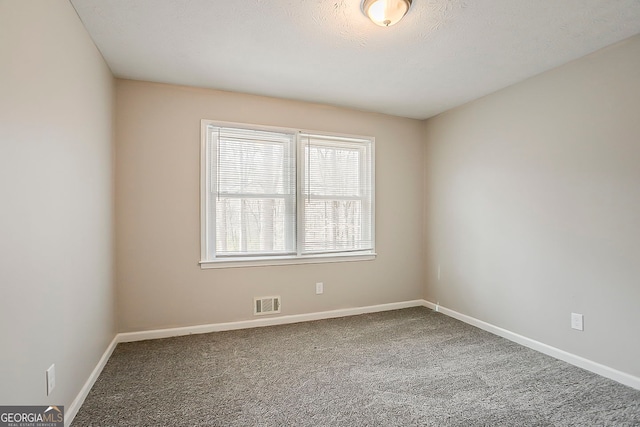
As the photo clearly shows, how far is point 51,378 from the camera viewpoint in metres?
1.61

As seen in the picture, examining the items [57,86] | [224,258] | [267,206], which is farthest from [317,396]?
[57,86]

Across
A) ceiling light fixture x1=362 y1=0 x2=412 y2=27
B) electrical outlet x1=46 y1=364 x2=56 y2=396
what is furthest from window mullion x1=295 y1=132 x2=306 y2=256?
electrical outlet x1=46 y1=364 x2=56 y2=396

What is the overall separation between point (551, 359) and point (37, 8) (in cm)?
408

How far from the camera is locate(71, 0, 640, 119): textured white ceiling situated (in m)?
1.94

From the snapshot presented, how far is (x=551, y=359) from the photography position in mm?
2627

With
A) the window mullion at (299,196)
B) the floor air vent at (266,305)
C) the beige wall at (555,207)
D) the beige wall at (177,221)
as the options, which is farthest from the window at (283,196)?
the beige wall at (555,207)

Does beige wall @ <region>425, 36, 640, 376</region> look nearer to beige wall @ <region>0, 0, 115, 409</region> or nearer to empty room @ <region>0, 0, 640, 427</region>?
empty room @ <region>0, 0, 640, 427</region>

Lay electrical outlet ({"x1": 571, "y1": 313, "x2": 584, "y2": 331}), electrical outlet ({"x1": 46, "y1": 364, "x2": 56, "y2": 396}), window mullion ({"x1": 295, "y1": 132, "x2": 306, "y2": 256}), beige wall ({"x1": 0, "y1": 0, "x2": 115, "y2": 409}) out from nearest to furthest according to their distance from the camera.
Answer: beige wall ({"x1": 0, "y1": 0, "x2": 115, "y2": 409}) → electrical outlet ({"x1": 46, "y1": 364, "x2": 56, "y2": 396}) → electrical outlet ({"x1": 571, "y1": 313, "x2": 584, "y2": 331}) → window mullion ({"x1": 295, "y1": 132, "x2": 306, "y2": 256})

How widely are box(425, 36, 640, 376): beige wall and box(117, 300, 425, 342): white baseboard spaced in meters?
0.80

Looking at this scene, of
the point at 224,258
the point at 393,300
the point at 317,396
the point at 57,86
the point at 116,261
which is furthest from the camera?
the point at 393,300

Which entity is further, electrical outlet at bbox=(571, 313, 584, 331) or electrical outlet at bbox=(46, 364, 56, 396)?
electrical outlet at bbox=(571, 313, 584, 331)

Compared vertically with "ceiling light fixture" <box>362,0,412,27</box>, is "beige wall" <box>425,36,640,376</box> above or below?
below

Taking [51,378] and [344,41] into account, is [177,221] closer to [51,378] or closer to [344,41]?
[51,378]

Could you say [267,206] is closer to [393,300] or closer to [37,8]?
[393,300]
